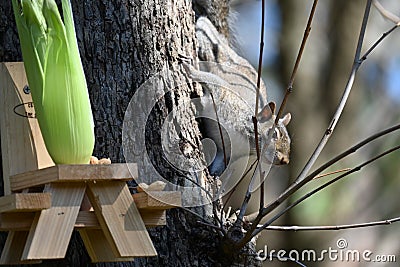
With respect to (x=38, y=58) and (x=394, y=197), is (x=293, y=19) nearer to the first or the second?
(x=394, y=197)

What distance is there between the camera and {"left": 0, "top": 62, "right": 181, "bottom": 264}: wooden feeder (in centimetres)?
112

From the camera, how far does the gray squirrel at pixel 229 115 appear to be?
1.55 meters

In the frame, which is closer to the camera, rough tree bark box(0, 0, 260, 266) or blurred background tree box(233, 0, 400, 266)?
rough tree bark box(0, 0, 260, 266)

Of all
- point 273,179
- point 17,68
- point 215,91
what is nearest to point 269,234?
point 273,179

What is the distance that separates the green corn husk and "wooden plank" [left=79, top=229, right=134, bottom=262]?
16 cm

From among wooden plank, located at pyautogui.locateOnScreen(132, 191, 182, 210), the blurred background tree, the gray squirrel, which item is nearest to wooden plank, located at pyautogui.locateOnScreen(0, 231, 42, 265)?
wooden plank, located at pyautogui.locateOnScreen(132, 191, 182, 210)

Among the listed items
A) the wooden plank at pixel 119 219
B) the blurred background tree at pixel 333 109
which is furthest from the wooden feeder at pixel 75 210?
the blurred background tree at pixel 333 109

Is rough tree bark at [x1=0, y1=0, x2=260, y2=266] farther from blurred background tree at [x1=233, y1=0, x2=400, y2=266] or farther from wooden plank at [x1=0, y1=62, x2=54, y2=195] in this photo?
blurred background tree at [x1=233, y1=0, x2=400, y2=266]

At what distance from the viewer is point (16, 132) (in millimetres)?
1361

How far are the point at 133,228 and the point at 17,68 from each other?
1.34ft

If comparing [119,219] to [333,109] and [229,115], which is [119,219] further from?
[333,109]

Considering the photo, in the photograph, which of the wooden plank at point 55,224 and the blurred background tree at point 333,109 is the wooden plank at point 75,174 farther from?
the blurred background tree at point 333,109

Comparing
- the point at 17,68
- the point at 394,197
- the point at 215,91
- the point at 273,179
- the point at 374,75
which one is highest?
the point at 17,68

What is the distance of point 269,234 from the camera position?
3510 millimetres
